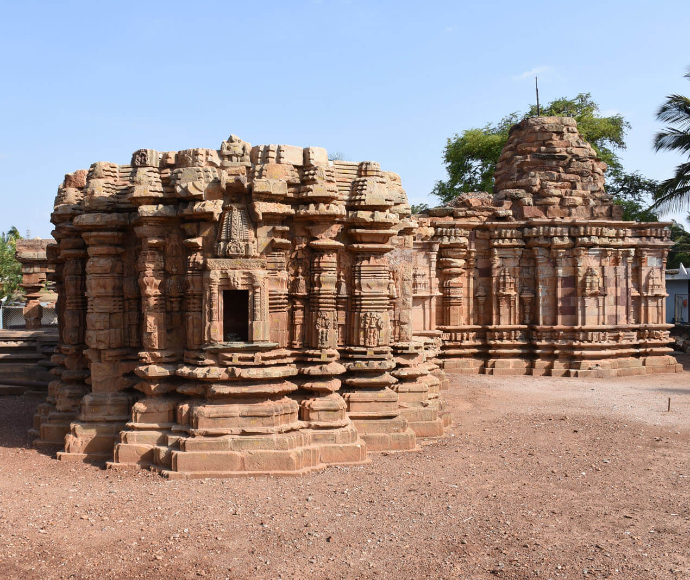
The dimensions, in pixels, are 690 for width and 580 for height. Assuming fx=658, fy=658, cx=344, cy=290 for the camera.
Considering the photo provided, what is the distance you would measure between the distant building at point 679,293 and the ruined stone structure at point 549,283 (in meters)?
16.6

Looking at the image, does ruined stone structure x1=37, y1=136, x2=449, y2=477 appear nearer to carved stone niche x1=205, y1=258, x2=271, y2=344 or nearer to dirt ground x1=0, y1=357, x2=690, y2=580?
carved stone niche x1=205, y1=258, x2=271, y2=344

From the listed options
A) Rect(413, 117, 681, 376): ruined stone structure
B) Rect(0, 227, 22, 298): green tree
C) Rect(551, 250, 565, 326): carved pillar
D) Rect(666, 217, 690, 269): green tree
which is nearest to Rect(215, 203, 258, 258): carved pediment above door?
Rect(413, 117, 681, 376): ruined stone structure

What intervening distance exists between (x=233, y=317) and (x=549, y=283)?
1067cm

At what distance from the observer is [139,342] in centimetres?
920

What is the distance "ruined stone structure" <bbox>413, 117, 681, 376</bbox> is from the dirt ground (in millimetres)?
7715

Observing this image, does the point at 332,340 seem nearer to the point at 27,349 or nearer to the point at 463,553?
the point at 463,553

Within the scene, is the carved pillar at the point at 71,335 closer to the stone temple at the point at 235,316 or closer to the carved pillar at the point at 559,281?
the stone temple at the point at 235,316

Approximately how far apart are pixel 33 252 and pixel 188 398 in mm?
15082

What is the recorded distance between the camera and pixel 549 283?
57.5 feet

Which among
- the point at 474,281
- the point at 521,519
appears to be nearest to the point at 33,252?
the point at 474,281

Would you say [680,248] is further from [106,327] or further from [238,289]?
[106,327]

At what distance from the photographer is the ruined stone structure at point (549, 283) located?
17266mm

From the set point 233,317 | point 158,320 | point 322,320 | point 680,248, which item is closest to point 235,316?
point 233,317

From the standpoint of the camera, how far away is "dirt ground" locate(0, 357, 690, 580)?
18.2ft
